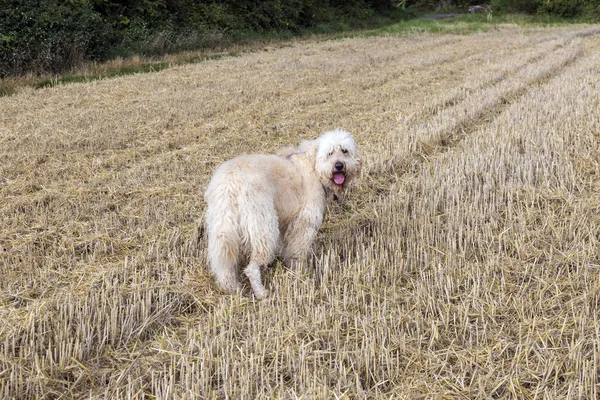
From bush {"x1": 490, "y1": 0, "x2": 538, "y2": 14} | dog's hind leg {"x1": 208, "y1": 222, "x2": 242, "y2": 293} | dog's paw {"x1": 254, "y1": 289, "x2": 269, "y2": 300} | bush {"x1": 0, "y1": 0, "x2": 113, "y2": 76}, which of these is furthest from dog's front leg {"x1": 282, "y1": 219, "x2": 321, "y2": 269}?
bush {"x1": 490, "y1": 0, "x2": 538, "y2": 14}

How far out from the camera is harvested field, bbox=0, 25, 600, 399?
2979 mm

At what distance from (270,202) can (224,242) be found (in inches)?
20.8

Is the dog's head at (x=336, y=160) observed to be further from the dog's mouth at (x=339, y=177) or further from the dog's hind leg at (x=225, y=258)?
the dog's hind leg at (x=225, y=258)

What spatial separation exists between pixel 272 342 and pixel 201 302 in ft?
2.75

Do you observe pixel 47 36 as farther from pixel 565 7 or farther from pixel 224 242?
pixel 565 7

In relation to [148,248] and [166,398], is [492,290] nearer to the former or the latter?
[166,398]

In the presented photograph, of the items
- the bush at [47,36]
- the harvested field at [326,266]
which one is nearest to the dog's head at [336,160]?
the harvested field at [326,266]

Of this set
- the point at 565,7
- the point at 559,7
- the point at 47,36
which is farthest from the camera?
the point at 559,7

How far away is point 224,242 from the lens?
150 inches

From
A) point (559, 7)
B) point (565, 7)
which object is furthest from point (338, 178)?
point (559, 7)

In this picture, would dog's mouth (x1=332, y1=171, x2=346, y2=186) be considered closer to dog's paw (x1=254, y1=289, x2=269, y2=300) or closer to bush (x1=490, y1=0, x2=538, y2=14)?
dog's paw (x1=254, y1=289, x2=269, y2=300)

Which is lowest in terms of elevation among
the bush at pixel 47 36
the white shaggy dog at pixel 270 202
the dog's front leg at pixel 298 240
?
the dog's front leg at pixel 298 240

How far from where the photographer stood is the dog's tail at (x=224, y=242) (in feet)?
12.6

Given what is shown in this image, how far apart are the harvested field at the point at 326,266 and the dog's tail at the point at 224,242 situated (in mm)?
181
